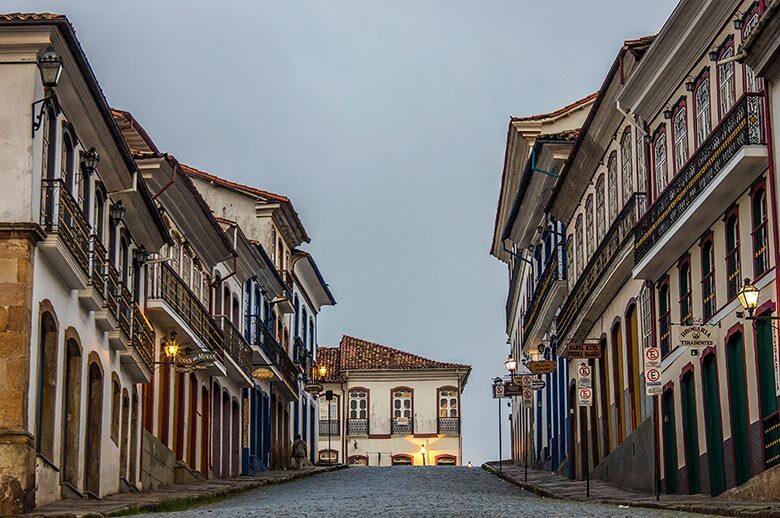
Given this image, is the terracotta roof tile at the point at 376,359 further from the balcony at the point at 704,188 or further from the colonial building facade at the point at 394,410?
the balcony at the point at 704,188

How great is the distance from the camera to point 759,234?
20.8 metres

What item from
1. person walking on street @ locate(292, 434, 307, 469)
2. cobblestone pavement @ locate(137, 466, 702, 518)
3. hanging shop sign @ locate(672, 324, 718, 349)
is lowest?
cobblestone pavement @ locate(137, 466, 702, 518)

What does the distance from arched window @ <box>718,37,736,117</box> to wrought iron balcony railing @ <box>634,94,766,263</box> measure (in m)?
0.67

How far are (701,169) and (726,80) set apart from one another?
4.30 feet

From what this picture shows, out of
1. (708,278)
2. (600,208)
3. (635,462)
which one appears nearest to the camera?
(708,278)

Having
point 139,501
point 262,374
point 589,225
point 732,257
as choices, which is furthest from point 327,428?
point 732,257

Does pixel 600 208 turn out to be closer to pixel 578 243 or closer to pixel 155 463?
pixel 578 243

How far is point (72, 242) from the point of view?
2189 centimetres

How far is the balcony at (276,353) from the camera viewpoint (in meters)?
44.4

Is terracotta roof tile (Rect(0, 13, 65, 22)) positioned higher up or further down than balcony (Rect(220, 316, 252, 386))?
higher up

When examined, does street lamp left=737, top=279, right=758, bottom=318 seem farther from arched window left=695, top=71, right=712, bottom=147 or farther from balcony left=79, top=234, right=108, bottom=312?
balcony left=79, top=234, right=108, bottom=312

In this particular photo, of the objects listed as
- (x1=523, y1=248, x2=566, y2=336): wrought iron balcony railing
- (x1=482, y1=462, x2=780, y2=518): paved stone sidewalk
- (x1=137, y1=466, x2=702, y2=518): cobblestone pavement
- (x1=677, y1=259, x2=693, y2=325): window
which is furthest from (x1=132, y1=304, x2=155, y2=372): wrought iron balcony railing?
(x1=523, y1=248, x2=566, y2=336): wrought iron balcony railing

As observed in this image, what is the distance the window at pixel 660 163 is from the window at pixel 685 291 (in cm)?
173

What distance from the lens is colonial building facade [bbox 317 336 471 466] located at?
7300 cm
